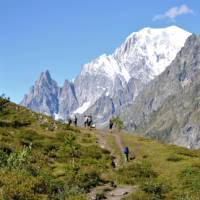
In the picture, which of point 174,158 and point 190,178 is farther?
point 174,158

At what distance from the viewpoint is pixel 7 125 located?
2297 inches

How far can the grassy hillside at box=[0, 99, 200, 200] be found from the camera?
26.4 metres

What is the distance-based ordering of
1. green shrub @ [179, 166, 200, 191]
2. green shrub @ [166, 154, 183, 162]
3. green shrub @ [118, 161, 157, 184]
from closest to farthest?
green shrub @ [179, 166, 200, 191]
green shrub @ [118, 161, 157, 184]
green shrub @ [166, 154, 183, 162]

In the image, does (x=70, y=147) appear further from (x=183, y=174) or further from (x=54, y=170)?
(x=183, y=174)

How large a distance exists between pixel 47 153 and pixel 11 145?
4.53m

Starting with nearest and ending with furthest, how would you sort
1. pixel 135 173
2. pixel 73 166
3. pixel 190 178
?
pixel 73 166, pixel 190 178, pixel 135 173

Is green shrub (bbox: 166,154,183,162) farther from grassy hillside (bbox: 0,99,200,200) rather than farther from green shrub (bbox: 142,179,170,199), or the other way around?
green shrub (bbox: 142,179,170,199)

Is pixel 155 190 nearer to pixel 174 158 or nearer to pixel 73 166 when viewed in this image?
pixel 73 166

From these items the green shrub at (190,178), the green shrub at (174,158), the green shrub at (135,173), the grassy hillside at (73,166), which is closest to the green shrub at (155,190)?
the grassy hillside at (73,166)

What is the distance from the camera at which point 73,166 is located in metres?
38.4

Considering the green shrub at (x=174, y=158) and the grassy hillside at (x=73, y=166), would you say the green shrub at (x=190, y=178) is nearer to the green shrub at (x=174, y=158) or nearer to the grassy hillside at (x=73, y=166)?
the grassy hillside at (x=73, y=166)

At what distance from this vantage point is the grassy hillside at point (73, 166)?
26.4m

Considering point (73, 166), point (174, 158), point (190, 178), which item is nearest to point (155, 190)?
point (190, 178)

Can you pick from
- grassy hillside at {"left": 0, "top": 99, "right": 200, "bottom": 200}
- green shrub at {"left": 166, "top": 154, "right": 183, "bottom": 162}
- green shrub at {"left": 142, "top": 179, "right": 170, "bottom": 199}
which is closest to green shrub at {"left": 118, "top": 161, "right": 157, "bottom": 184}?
grassy hillside at {"left": 0, "top": 99, "right": 200, "bottom": 200}
